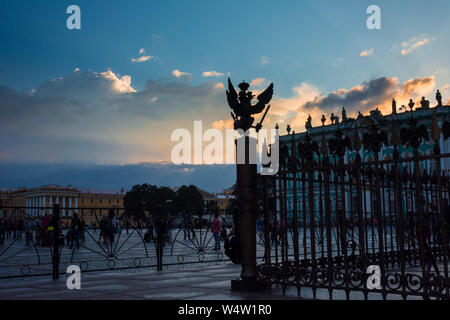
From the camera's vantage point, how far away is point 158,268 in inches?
438

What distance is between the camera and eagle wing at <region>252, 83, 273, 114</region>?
7.46m

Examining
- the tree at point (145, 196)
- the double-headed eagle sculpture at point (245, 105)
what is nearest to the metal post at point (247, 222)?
the double-headed eagle sculpture at point (245, 105)

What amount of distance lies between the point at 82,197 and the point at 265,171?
470 ft

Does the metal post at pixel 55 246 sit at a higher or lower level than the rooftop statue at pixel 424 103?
lower

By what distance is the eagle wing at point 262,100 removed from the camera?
294 inches

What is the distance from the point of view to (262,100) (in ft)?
24.6

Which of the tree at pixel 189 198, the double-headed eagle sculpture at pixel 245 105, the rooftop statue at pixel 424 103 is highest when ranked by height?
the rooftop statue at pixel 424 103

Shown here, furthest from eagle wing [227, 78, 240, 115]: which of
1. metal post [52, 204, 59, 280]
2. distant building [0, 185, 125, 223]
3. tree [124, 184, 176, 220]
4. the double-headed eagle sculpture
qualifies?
distant building [0, 185, 125, 223]

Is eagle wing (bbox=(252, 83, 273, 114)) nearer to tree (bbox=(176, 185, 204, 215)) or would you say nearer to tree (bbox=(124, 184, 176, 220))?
tree (bbox=(124, 184, 176, 220))

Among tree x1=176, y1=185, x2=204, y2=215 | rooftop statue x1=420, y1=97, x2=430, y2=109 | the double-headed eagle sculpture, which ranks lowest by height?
tree x1=176, y1=185, x2=204, y2=215

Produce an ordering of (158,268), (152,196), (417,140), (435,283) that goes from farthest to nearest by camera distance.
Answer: (152,196)
(158,268)
(417,140)
(435,283)

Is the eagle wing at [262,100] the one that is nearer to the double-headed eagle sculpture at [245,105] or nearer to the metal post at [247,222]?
the double-headed eagle sculpture at [245,105]
